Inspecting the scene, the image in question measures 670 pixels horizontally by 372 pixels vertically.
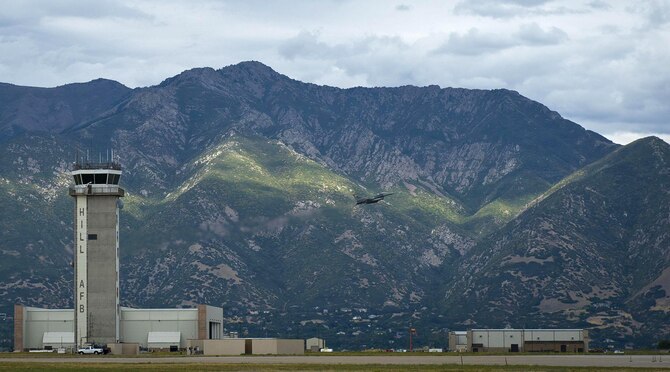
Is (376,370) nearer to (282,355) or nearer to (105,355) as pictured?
(282,355)

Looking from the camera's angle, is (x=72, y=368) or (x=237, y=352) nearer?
(x=72, y=368)

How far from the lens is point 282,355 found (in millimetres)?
194625

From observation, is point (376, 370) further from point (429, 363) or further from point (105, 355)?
point (105, 355)

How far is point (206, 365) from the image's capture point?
15612 cm

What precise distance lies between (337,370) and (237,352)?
57.7 metres

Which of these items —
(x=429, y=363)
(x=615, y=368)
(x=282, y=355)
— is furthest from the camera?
(x=282, y=355)

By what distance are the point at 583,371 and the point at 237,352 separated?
7057cm

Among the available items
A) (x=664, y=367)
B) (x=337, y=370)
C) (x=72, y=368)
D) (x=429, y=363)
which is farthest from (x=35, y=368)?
(x=664, y=367)

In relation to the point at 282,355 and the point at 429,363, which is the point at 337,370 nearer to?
the point at 429,363

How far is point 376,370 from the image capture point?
145 metres

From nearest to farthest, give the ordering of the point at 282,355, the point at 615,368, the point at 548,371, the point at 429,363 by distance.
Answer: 1. the point at 548,371
2. the point at 615,368
3. the point at 429,363
4. the point at 282,355

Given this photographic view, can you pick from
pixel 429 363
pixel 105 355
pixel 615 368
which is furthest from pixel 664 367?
pixel 105 355

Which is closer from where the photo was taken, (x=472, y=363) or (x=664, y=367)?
(x=664, y=367)

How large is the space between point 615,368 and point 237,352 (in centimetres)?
6778
